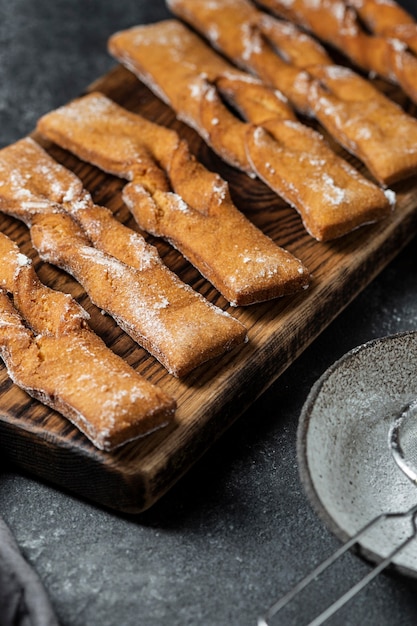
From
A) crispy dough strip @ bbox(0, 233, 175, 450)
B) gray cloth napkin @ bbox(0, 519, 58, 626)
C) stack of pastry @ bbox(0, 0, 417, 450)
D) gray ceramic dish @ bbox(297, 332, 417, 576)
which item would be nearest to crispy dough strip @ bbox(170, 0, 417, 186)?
stack of pastry @ bbox(0, 0, 417, 450)

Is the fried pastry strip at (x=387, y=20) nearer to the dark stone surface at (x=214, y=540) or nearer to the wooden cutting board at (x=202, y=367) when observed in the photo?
the wooden cutting board at (x=202, y=367)

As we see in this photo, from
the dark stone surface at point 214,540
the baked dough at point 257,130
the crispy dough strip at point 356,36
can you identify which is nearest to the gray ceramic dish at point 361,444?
the dark stone surface at point 214,540

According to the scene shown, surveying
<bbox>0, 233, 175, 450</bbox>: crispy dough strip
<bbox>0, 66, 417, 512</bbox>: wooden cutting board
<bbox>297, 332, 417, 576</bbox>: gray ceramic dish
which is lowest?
<bbox>297, 332, 417, 576</bbox>: gray ceramic dish

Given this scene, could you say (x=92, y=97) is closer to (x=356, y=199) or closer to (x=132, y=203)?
(x=132, y=203)

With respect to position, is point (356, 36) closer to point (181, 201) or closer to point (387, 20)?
point (387, 20)

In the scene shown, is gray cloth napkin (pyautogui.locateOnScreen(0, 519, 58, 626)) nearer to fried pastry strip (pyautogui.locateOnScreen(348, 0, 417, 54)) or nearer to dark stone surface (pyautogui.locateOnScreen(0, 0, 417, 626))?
dark stone surface (pyautogui.locateOnScreen(0, 0, 417, 626))
